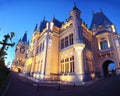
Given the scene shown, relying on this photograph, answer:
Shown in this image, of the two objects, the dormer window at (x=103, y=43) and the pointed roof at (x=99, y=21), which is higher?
the pointed roof at (x=99, y=21)

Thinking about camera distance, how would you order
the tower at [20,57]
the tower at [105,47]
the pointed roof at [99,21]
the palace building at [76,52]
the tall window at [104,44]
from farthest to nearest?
the tower at [20,57], the pointed roof at [99,21], the tall window at [104,44], the tower at [105,47], the palace building at [76,52]

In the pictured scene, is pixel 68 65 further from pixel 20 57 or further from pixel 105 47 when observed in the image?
pixel 20 57

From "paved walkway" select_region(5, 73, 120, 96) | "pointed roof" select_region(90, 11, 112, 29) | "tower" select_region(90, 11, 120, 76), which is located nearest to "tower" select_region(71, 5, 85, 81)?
"paved walkway" select_region(5, 73, 120, 96)

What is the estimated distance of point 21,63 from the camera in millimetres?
52219

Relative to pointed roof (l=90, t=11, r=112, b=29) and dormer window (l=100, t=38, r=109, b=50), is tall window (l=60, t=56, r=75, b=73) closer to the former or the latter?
dormer window (l=100, t=38, r=109, b=50)

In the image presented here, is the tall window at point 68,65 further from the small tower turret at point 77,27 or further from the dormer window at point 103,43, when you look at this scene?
the dormer window at point 103,43

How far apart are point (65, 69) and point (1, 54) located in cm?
1256

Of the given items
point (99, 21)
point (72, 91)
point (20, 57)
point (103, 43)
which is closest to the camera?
point (72, 91)

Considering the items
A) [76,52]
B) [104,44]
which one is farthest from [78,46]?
[104,44]

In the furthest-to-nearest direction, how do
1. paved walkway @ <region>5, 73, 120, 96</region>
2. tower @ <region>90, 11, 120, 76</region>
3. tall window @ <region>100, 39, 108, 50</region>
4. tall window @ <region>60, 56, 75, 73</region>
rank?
tall window @ <region>100, 39, 108, 50</region> < tower @ <region>90, 11, 120, 76</region> < tall window @ <region>60, 56, 75, 73</region> < paved walkway @ <region>5, 73, 120, 96</region>

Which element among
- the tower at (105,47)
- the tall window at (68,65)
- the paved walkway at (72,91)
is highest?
the tower at (105,47)

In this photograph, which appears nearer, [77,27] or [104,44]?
[77,27]

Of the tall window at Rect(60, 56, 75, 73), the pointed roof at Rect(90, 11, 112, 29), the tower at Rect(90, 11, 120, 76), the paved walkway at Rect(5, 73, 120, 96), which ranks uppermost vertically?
the pointed roof at Rect(90, 11, 112, 29)

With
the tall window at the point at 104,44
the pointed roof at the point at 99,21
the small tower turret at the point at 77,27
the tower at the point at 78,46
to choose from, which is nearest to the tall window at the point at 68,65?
the tower at the point at 78,46
